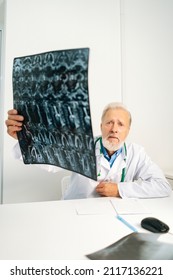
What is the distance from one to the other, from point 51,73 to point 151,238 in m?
0.61

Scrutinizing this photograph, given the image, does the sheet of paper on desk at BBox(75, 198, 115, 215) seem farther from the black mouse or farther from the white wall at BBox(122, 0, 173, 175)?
the white wall at BBox(122, 0, 173, 175)


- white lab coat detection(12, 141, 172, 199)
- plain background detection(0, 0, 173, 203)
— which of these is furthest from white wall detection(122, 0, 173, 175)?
white lab coat detection(12, 141, 172, 199)

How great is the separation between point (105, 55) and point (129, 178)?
1150mm

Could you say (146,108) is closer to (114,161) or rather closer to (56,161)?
(114,161)

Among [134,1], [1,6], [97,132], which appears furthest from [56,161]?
[134,1]

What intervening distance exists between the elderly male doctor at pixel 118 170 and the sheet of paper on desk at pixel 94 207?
11cm

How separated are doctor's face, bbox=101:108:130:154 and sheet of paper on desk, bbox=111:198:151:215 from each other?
324 millimetres

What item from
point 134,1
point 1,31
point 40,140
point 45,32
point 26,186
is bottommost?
point 26,186

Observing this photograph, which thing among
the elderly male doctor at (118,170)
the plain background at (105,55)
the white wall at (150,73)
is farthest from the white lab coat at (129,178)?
the white wall at (150,73)

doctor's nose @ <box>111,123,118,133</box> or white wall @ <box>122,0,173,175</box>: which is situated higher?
white wall @ <box>122,0,173,175</box>

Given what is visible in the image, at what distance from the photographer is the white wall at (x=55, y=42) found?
1805 mm

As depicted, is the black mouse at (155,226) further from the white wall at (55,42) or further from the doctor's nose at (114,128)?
the white wall at (55,42)

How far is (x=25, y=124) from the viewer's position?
917 mm

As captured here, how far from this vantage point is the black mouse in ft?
2.44
